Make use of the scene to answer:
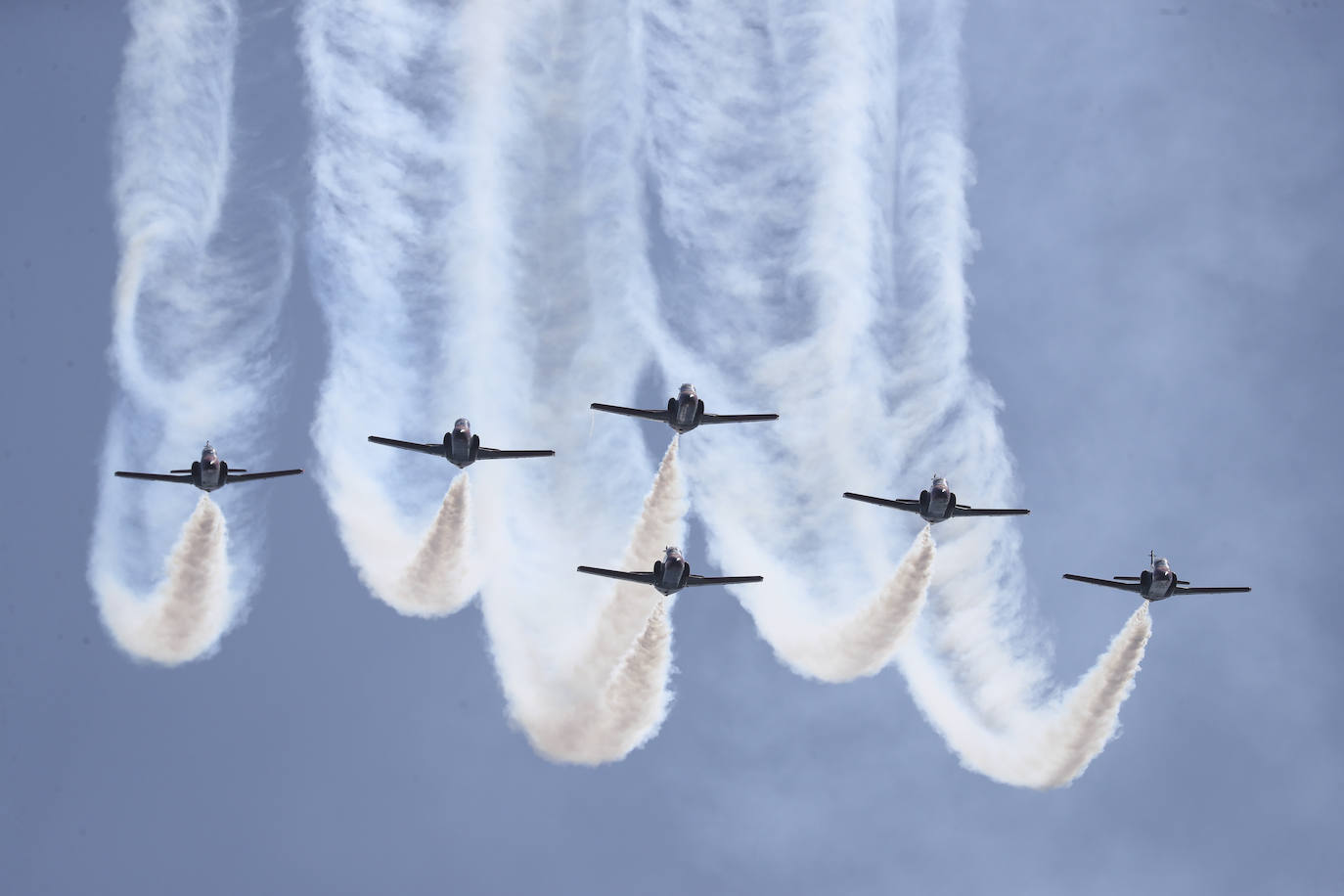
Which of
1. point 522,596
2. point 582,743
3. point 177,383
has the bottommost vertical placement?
point 582,743

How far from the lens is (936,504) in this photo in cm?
10331

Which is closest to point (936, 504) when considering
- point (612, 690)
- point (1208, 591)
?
point (1208, 591)

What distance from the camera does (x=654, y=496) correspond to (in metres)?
107

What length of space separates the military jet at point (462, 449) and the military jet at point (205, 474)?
20.2ft

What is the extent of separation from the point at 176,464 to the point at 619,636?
22.1 meters

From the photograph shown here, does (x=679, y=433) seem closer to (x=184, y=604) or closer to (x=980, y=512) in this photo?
(x=980, y=512)

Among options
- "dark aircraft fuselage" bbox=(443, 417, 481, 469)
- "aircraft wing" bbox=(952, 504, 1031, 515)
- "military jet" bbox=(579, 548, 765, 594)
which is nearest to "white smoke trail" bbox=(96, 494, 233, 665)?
"dark aircraft fuselage" bbox=(443, 417, 481, 469)

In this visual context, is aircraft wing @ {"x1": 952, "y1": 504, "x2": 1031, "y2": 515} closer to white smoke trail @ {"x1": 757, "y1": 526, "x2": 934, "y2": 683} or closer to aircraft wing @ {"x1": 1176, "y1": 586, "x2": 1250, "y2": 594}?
white smoke trail @ {"x1": 757, "y1": 526, "x2": 934, "y2": 683}

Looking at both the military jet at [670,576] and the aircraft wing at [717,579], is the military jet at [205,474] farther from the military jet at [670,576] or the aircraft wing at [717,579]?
the aircraft wing at [717,579]

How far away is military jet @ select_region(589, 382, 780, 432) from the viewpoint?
337 ft

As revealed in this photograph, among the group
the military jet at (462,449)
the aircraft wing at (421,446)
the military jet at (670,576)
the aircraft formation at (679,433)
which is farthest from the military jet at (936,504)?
the aircraft wing at (421,446)

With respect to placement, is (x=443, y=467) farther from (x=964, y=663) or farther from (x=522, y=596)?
(x=964, y=663)

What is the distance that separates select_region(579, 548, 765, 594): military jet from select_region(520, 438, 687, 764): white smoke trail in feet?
18.1

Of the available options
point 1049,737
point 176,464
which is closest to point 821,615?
point 1049,737
